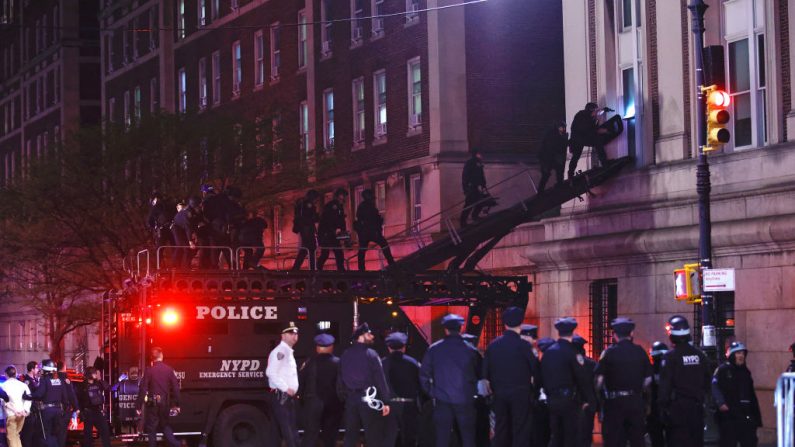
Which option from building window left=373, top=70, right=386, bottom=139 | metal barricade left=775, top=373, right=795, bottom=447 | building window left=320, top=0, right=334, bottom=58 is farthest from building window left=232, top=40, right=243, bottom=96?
metal barricade left=775, top=373, right=795, bottom=447

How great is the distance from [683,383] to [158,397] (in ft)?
31.3

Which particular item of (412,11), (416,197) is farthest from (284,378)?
(412,11)

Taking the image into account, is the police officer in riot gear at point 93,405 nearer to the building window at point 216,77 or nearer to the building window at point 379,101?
the building window at point 379,101

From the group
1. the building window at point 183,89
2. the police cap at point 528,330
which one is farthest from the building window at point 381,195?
the police cap at point 528,330

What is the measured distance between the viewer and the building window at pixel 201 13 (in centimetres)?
6019

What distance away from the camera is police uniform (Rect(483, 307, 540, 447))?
18.5 metres

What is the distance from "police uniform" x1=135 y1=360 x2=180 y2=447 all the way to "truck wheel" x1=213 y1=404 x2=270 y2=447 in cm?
81

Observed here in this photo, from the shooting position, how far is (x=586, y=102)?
114 ft

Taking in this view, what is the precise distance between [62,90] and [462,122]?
1628 inches

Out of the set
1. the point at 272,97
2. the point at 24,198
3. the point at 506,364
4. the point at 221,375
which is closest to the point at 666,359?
the point at 506,364

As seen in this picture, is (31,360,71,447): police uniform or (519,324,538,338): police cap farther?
(31,360,71,447): police uniform

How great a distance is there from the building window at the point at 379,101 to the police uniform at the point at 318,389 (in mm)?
25295

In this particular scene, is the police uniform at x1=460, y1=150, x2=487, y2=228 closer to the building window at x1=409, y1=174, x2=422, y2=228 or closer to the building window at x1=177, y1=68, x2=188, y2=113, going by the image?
the building window at x1=409, y1=174, x2=422, y2=228

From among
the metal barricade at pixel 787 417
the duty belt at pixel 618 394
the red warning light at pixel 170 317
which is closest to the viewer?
the metal barricade at pixel 787 417
